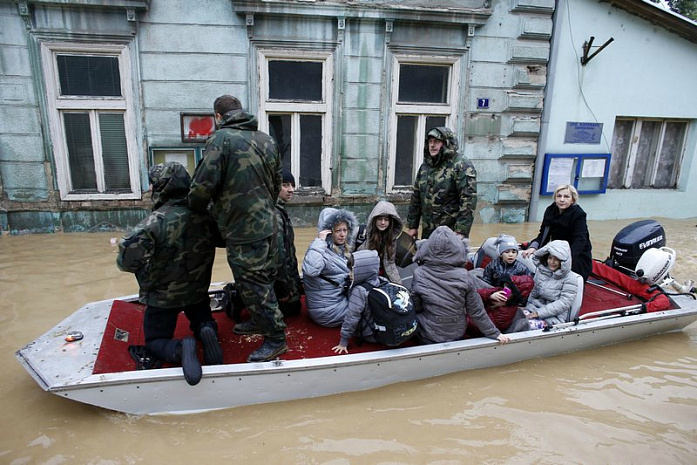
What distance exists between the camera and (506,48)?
8250 mm

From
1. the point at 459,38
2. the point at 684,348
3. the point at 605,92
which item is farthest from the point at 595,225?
the point at 684,348

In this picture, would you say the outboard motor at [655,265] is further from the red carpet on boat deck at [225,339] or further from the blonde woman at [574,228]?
the red carpet on boat deck at [225,339]

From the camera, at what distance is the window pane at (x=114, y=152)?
293 inches

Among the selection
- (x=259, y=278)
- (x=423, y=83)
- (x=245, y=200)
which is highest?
(x=423, y=83)

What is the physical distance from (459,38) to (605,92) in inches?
129

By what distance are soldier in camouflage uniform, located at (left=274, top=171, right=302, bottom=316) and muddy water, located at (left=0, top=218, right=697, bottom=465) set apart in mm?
1005

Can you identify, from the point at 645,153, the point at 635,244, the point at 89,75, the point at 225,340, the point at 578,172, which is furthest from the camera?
the point at 645,153

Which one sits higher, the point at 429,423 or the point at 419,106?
the point at 419,106

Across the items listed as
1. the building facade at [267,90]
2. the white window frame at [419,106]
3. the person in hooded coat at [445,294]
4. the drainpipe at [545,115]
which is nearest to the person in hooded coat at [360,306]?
the person in hooded coat at [445,294]

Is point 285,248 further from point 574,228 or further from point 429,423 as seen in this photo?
point 574,228

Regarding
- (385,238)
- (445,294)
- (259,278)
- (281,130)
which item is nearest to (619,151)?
(281,130)

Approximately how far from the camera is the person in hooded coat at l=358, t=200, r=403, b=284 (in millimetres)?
4152

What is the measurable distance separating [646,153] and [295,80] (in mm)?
7584

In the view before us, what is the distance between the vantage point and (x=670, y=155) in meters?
10.0
